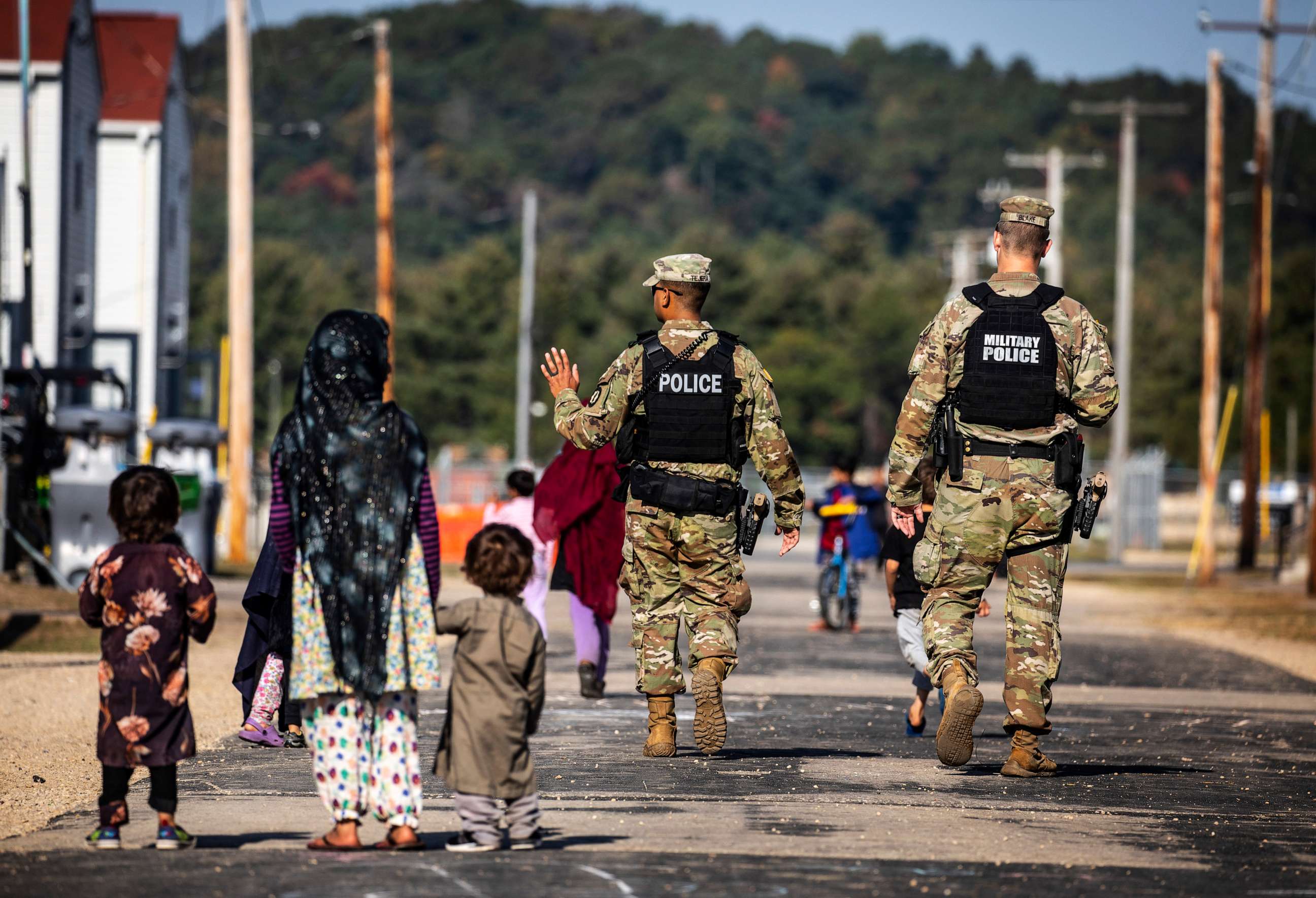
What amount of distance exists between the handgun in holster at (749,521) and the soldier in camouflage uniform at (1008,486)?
2.70 feet

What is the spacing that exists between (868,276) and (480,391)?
87.7 feet

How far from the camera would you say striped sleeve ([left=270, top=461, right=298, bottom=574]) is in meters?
6.66

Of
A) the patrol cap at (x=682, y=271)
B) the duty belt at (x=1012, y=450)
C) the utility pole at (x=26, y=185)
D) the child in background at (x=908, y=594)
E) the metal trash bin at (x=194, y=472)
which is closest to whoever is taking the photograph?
the duty belt at (x=1012, y=450)

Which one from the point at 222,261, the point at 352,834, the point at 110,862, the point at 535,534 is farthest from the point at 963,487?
the point at 222,261

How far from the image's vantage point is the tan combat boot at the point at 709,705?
919cm

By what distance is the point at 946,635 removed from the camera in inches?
344

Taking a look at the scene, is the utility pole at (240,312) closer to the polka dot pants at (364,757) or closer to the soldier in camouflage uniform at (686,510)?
the soldier in camouflage uniform at (686,510)

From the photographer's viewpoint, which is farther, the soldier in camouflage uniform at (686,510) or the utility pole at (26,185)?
the utility pole at (26,185)

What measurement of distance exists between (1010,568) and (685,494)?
1.49 m

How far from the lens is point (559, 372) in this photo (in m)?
9.09

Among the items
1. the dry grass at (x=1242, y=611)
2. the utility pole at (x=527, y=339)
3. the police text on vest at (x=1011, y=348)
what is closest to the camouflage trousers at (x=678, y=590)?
the police text on vest at (x=1011, y=348)

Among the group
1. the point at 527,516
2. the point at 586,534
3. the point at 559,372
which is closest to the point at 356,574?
the point at 559,372

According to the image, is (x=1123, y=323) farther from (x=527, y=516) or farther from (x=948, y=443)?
(x=948, y=443)

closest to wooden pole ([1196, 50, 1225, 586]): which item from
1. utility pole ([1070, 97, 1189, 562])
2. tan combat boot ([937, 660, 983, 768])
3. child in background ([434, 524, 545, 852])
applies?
utility pole ([1070, 97, 1189, 562])
